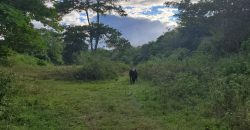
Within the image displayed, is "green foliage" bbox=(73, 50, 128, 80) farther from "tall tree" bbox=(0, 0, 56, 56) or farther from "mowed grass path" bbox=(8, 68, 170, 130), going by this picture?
"mowed grass path" bbox=(8, 68, 170, 130)

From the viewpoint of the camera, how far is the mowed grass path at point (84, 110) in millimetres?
12008

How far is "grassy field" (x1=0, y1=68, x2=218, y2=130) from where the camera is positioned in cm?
1191

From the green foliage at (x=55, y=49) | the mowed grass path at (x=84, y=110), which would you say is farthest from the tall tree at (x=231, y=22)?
the green foliage at (x=55, y=49)

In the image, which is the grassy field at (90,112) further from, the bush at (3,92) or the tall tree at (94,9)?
the tall tree at (94,9)

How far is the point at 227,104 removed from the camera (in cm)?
1280

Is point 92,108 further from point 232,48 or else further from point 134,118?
point 232,48

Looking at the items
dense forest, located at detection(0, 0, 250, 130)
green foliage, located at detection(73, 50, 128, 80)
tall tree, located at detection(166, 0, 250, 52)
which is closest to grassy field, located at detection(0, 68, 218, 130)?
dense forest, located at detection(0, 0, 250, 130)

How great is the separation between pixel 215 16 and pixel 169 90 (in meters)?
15.1

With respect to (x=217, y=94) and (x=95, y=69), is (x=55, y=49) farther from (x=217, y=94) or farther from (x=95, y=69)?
(x=217, y=94)

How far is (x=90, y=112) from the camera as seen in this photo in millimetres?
14148

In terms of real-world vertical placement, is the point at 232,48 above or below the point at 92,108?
above

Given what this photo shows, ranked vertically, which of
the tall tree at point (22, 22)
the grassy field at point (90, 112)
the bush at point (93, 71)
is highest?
the tall tree at point (22, 22)

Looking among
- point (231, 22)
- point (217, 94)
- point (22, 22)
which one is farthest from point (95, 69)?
point (217, 94)

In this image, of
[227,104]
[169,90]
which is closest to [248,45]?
[169,90]
